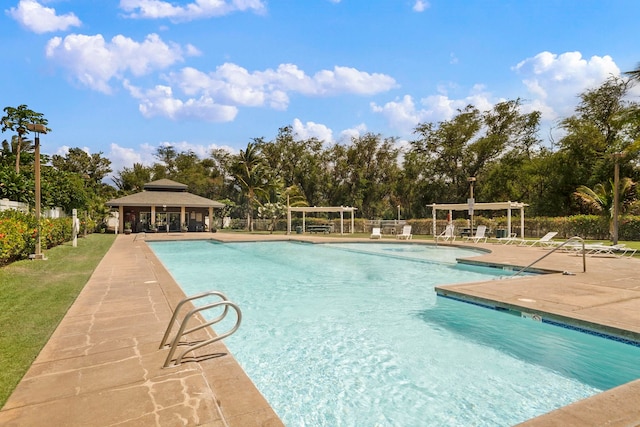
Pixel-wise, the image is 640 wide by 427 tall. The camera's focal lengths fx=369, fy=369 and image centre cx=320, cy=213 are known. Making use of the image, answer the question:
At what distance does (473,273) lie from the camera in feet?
33.6

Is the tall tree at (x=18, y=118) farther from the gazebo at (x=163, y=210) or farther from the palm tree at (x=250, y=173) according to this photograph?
the palm tree at (x=250, y=173)

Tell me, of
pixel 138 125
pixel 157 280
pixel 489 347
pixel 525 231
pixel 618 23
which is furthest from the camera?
pixel 138 125

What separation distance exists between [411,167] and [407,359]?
34846 millimetres

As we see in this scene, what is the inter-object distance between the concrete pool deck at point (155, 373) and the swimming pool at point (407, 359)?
1.42 ft

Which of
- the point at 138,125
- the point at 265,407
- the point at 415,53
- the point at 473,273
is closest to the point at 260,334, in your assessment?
the point at 265,407

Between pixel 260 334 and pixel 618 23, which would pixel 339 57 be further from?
pixel 260 334

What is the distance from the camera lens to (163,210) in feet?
→ 101

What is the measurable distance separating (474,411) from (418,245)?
16.2 metres

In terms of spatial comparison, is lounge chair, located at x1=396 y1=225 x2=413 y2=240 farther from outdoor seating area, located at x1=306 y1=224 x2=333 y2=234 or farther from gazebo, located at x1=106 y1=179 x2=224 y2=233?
gazebo, located at x1=106 y1=179 x2=224 y2=233

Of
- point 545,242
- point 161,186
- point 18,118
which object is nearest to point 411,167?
point 545,242

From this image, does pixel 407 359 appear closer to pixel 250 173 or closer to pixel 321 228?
pixel 321 228

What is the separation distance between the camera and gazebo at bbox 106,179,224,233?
95.0 feet

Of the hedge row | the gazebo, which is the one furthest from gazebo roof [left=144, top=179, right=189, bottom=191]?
the hedge row

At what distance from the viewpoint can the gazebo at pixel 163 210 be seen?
95.0ft
